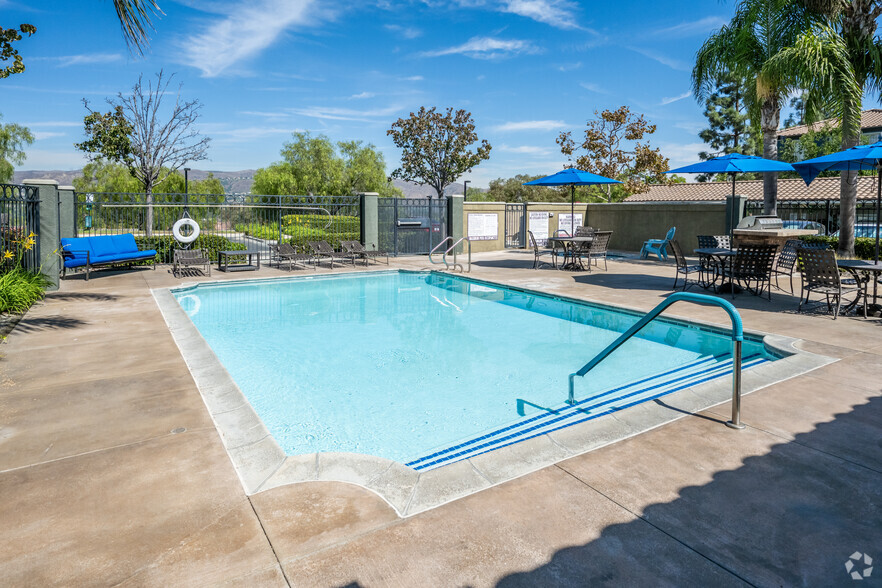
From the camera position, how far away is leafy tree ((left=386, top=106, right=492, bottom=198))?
4903 centimetres

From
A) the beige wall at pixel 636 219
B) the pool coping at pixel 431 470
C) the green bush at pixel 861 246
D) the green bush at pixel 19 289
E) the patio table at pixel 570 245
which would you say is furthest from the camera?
the beige wall at pixel 636 219

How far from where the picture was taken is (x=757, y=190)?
114 ft

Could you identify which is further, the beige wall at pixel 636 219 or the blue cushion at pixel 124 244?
the beige wall at pixel 636 219

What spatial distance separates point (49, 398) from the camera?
4570mm

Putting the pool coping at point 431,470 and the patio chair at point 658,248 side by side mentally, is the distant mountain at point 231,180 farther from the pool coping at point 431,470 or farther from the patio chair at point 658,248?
the pool coping at point 431,470

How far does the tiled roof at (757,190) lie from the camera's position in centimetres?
2908

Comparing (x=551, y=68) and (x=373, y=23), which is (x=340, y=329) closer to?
(x=373, y=23)

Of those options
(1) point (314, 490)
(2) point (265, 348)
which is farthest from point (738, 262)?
(1) point (314, 490)

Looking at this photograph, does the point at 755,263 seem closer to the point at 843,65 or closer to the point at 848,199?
the point at 848,199

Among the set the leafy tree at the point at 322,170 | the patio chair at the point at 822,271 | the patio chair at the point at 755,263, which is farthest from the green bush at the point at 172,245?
the leafy tree at the point at 322,170

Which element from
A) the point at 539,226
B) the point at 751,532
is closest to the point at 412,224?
the point at 539,226

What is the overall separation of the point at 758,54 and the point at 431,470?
53.3 ft

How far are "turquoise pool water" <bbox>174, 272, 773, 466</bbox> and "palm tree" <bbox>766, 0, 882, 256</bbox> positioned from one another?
869cm

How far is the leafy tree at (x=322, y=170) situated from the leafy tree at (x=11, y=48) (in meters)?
40.8
